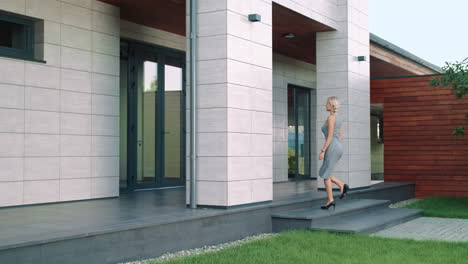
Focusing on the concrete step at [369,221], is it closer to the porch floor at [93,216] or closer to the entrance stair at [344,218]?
the entrance stair at [344,218]

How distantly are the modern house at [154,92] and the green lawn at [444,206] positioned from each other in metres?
1.32

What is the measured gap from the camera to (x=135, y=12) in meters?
9.32

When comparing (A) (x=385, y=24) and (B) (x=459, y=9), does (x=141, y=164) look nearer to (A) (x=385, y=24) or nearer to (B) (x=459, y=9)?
(B) (x=459, y=9)

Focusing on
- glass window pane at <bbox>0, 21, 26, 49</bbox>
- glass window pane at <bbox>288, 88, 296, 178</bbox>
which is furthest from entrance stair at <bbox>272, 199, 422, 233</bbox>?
glass window pane at <bbox>288, 88, 296, 178</bbox>

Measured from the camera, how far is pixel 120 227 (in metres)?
5.24

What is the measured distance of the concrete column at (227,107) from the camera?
6.98 metres

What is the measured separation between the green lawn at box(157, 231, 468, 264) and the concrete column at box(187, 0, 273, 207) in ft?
3.24

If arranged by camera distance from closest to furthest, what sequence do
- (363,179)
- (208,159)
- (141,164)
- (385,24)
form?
(208,159) → (141,164) → (363,179) → (385,24)

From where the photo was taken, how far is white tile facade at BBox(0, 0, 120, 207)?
7.39 m

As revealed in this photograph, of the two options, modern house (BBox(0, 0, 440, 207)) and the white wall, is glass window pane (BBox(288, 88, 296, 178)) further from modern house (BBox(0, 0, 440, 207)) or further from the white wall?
modern house (BBox(0, 0, 440, 207))

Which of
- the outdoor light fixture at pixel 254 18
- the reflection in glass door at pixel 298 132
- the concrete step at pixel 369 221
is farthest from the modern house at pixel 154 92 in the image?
the reflection in glass door at pixel 298 132

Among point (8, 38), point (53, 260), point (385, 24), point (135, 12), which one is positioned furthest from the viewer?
point (385, 24)

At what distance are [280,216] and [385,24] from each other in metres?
64.2

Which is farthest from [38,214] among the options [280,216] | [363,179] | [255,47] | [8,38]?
[363,179]
